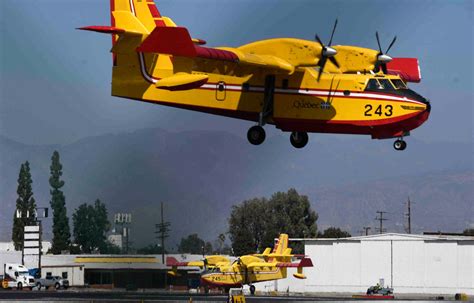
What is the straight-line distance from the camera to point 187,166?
255ft

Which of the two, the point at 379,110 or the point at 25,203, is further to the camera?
the point at 25,203

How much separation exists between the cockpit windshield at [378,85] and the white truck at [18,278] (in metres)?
81.2

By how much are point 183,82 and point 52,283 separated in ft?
262

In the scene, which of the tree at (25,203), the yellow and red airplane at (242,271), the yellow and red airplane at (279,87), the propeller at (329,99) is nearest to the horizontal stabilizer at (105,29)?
the yellow and red airplane at (279,87)

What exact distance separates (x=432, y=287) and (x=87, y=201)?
235ft

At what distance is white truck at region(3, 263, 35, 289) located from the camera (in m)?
Answer: 134

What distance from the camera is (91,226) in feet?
285

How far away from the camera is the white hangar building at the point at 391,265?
457ft

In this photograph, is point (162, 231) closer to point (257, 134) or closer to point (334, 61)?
point (257, 134)

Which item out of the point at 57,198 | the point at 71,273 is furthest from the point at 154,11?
Result: the point at 71,273

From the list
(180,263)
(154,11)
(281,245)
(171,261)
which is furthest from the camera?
(281,245)

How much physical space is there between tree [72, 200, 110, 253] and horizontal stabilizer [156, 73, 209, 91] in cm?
1958

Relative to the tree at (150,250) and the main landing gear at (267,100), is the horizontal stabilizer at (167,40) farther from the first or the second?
the tree at (150,250)

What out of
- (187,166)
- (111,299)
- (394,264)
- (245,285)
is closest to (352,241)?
(394,264)
